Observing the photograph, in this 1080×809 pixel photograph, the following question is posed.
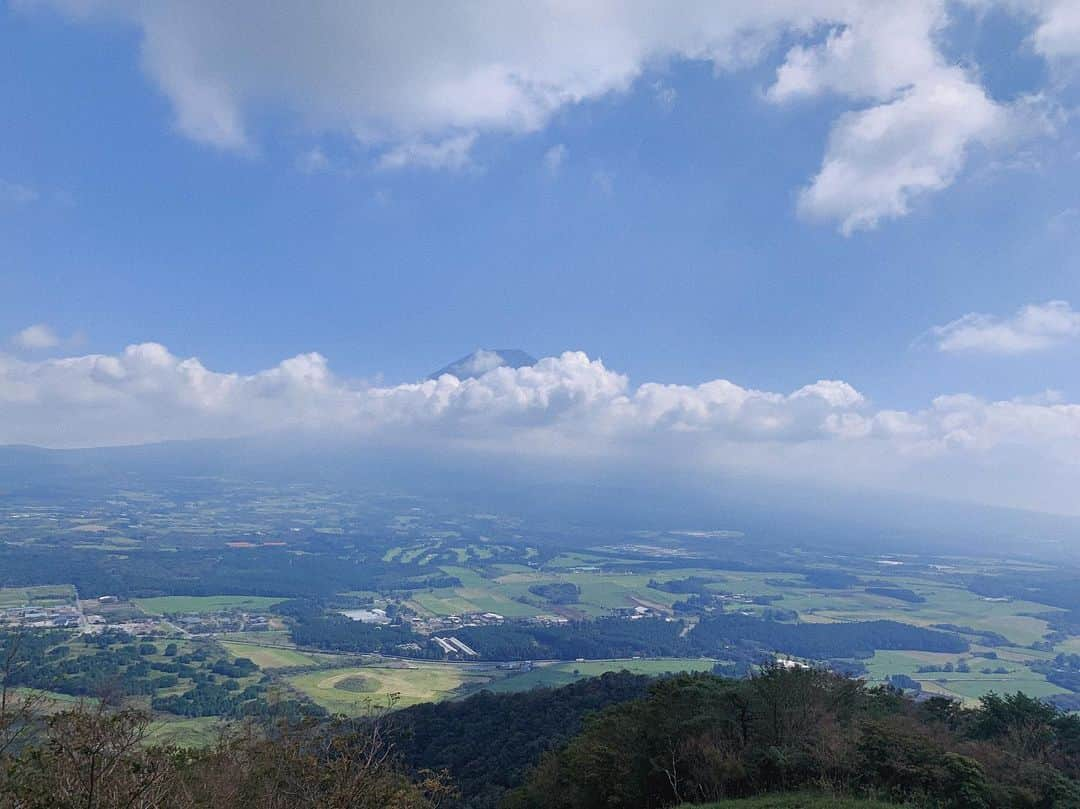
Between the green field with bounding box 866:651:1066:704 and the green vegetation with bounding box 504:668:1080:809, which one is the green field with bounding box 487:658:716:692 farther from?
the green vegetation with bounding box 504:668:1080:809

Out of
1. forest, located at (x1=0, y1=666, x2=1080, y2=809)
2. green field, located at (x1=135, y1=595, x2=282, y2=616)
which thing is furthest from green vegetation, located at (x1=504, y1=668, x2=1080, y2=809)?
green field, located at (x1=135, y1=595, x2=282, y2=616)

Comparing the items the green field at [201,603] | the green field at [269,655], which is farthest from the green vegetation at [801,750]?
the green field at [201,603]

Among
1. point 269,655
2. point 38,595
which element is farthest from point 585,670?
point 38,595

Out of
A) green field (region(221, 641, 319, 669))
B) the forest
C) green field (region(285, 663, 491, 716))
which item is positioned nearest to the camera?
the forest

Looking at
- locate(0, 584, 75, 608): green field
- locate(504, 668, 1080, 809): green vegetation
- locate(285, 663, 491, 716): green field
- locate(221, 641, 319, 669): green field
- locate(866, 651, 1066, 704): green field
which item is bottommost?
locate(0, 584, 75, 608): green field

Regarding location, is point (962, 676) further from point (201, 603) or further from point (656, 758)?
point (201, 603)

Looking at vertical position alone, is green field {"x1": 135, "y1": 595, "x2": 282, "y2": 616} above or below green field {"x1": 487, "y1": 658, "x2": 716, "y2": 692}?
below

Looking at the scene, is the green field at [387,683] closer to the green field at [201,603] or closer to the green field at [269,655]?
the green field at [269,655]
